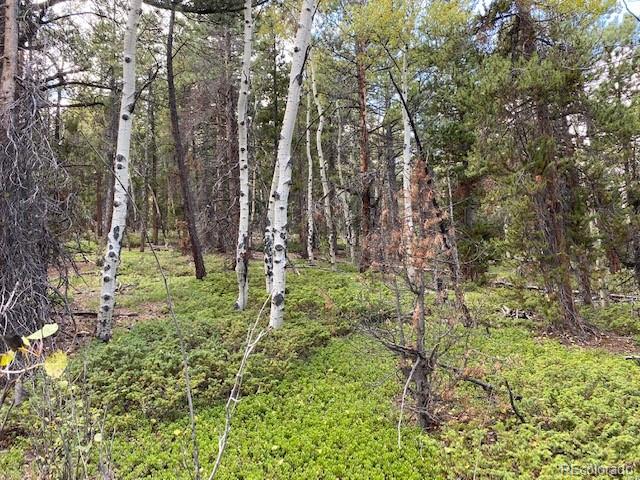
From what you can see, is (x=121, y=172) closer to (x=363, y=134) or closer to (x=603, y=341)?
(x=363, y=134)

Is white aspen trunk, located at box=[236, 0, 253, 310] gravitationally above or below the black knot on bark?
above

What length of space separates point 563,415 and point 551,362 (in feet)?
5.48

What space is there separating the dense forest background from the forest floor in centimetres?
3

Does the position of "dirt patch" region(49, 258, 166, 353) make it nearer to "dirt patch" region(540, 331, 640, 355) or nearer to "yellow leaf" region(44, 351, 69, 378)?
"yellow leaf" region(44, 351, 69, 378)

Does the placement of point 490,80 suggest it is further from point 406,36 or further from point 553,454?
point 553,454

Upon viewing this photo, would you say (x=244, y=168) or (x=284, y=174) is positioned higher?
(x=244, y=168)

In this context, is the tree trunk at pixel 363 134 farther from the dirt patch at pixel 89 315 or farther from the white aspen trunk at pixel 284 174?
the dirt patch at pixel 89 315

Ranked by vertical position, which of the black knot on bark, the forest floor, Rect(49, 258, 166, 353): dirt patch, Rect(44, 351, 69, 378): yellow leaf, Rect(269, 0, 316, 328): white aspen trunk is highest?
Rect(269, 0, 316, 328): white aspen trunk

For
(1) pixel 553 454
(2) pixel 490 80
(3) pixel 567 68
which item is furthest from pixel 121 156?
(3) pixel 567 68

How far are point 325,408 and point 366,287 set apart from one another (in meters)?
2.25

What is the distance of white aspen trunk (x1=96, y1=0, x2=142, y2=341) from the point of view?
6.36 m

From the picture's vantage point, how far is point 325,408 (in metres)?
4.49

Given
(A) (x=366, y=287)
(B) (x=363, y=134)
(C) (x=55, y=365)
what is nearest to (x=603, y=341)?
(A) (x=366, y=287)

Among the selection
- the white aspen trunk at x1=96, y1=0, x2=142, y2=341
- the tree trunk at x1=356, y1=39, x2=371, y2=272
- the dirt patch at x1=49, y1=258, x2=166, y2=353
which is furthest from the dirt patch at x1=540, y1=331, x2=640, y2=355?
the dirt patch at x1=49, y1=258, x2=166, y2=353
